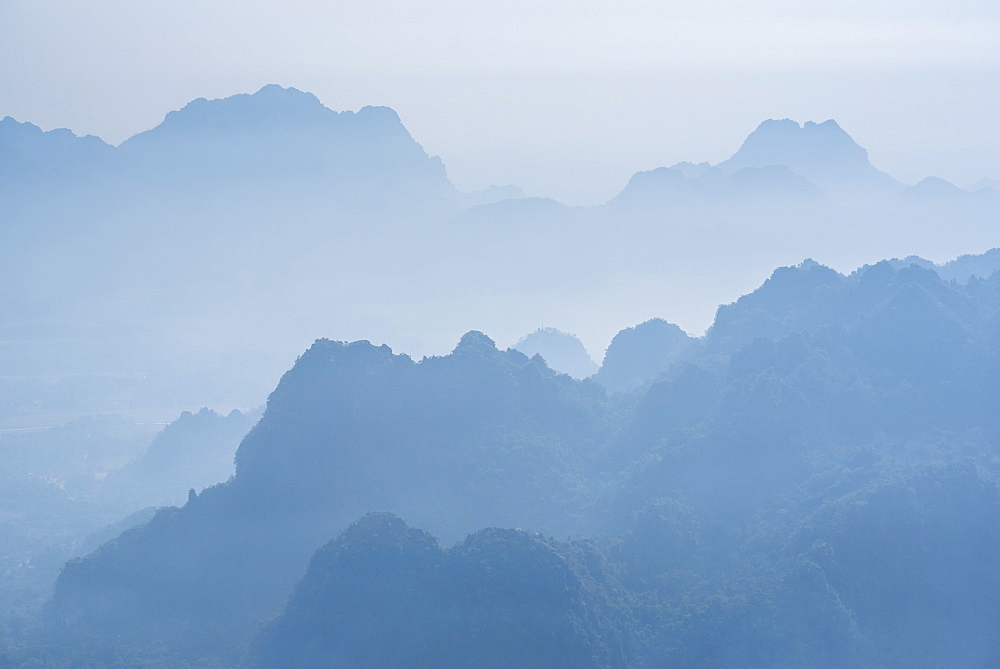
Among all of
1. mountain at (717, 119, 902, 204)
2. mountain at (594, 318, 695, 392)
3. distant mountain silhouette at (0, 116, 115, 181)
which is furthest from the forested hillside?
distant mountain silhouette at (0, 116, 115, 181)

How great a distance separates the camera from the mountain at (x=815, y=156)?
8206 centimetres

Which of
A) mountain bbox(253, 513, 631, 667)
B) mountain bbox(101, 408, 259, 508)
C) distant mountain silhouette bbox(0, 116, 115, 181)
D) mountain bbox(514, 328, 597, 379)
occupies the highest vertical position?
distant mountain silhouette bbox(0, 116, 115, 181)

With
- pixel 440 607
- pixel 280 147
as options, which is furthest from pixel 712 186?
pixel 440 607

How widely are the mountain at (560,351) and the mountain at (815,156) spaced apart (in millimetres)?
35997

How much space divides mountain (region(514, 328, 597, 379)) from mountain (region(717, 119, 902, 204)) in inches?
1417

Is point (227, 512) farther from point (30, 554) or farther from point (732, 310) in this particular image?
point (732, 310)

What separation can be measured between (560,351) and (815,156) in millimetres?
41832

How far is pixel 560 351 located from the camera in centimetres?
5262

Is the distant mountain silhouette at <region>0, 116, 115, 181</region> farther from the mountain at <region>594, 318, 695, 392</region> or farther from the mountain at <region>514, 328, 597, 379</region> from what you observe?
the mountain at <region>594, 318, 695, 392</region>

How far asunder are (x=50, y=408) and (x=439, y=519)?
114 feet

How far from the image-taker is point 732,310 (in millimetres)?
32031

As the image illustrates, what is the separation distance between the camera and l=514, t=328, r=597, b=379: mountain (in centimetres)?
5188

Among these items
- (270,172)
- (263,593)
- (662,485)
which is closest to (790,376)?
(662,485)

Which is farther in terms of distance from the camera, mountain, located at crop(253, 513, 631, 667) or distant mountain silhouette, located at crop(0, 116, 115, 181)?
distant mountain silhouette, located at crop(0, 116, 115, 181)
